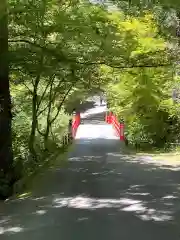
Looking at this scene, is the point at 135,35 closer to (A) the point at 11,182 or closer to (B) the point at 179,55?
(B) the point at 179,55

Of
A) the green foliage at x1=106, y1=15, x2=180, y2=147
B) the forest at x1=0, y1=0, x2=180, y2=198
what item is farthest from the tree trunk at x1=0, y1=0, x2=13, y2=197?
the green foliage at x1=106, y1=15, x2=180, y2=147

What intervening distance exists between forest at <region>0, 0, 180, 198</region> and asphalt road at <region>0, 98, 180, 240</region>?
6.21ft

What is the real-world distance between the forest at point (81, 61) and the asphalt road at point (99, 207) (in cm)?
189

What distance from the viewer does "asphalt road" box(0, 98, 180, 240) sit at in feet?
26.2

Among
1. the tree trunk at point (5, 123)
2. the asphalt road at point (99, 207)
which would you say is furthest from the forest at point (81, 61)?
the asphalt road at point (99, 207)

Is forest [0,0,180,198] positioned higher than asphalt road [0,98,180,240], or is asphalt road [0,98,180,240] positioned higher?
forest [0,0,180,198]

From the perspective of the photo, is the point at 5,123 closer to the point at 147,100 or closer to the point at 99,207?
the point at 99,207

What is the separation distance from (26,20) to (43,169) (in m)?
6.83

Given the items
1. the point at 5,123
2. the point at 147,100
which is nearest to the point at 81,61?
the point at 5,123

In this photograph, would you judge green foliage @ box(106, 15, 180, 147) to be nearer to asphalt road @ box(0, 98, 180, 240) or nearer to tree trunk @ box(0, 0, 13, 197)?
asphalt road @ box(0, 98, 180, 240)

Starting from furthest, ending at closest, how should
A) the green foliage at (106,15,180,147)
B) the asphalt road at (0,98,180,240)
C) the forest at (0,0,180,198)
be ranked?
the green foliage at (106,15,180,147) < the forest at (0,0,180,198) < the asphalt road at (0,98,180,240)

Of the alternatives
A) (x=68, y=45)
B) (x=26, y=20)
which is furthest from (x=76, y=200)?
(x=68, y=45)

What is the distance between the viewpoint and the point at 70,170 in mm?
17578

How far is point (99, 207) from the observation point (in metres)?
10.2
